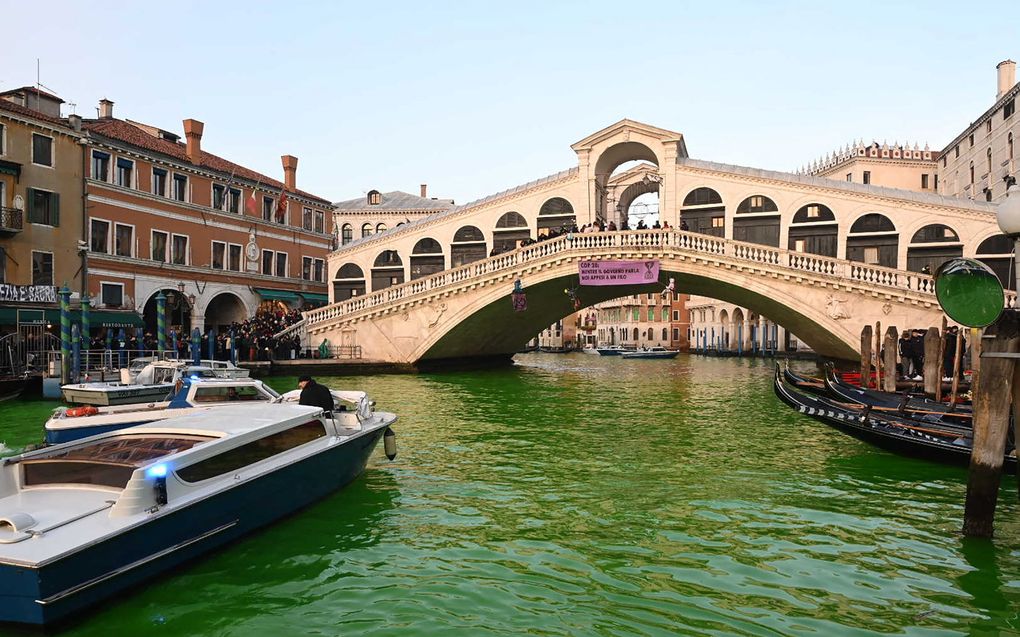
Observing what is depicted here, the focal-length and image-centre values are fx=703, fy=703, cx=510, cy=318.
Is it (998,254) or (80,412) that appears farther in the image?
(998,254)

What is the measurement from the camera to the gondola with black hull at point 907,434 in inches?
351

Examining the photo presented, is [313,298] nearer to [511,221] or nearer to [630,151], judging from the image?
[511,221]

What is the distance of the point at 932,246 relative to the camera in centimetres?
2442

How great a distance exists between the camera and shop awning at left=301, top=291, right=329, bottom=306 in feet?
115

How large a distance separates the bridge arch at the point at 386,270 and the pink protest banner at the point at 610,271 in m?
10.8

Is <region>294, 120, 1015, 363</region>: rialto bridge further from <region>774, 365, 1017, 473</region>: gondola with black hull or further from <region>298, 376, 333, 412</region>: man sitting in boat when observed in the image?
<region>298, 376, 333, 412</region>: man sitting in boat

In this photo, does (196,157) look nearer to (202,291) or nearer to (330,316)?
(202,291)

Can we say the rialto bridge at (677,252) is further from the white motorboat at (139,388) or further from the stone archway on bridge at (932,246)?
the white motorboat at (139,388)

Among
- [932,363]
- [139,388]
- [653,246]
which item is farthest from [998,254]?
[139,388]

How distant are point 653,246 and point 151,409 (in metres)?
16.9

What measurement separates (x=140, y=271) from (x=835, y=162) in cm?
5215

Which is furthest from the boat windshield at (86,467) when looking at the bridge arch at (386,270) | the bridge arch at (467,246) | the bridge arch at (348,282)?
the bridge arch at (348,282)

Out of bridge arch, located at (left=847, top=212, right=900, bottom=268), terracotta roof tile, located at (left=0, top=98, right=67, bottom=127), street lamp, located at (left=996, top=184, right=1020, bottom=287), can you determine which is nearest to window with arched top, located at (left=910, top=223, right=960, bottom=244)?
bridge arch, located at (left=847, top=212, right=900, bottom=268)

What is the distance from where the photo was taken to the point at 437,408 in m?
15.8
